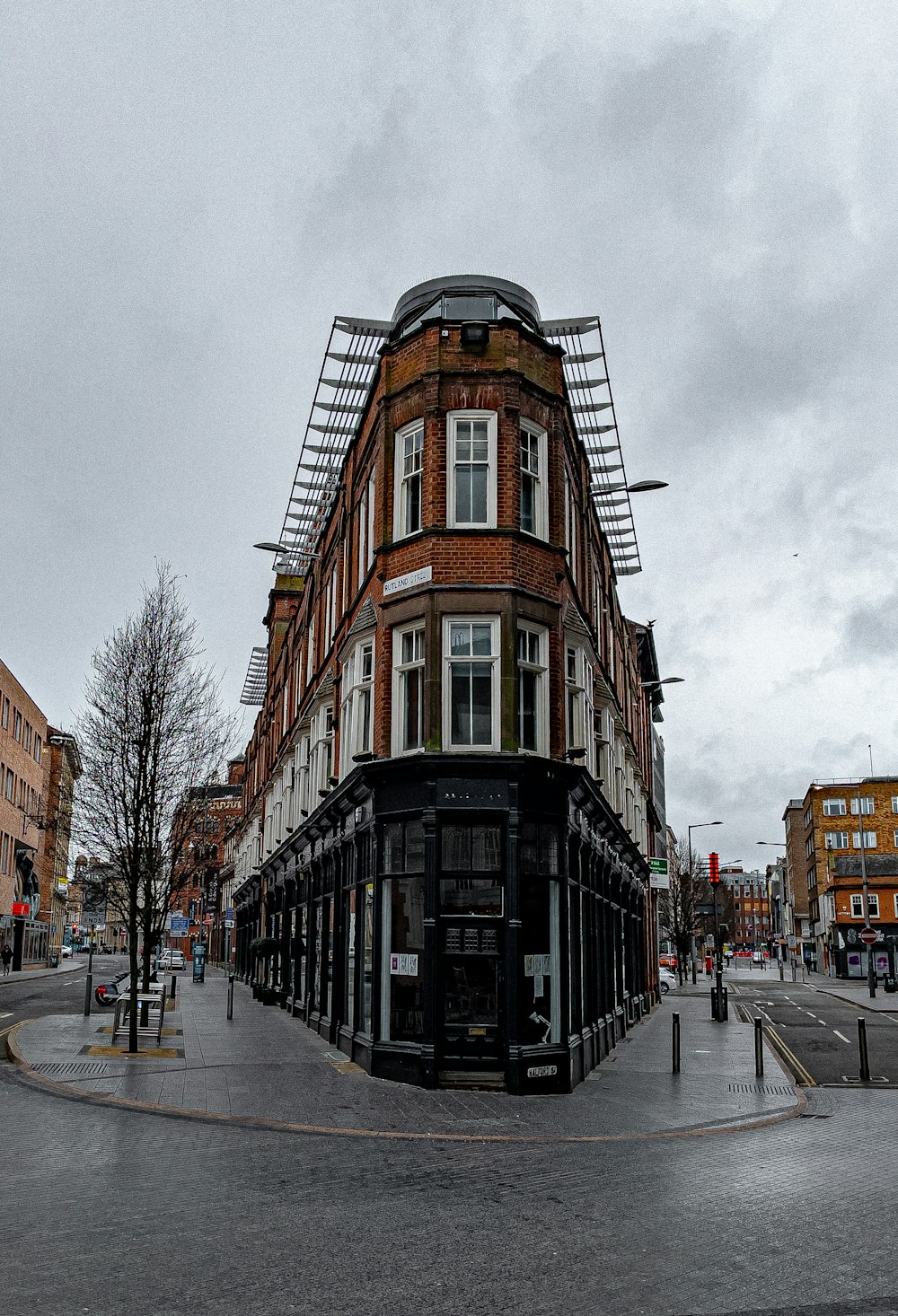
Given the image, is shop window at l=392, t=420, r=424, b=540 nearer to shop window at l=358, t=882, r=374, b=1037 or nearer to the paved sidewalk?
shop window at l=358, t=882, r=374, b=1037

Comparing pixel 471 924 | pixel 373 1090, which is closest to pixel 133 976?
pixel 373 1090

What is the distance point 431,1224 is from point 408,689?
10461 mm

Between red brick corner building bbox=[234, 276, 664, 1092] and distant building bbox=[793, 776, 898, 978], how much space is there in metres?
57.3

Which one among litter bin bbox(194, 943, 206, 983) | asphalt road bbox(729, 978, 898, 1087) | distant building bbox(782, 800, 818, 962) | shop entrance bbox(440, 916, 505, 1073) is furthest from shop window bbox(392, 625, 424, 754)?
distant building bbox(782, 800, 818, 962)

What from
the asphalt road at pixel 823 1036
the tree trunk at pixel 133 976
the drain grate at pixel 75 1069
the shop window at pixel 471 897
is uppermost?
the shop window at pixel 471 897

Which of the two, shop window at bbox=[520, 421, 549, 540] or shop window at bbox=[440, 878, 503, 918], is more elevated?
shop window at bbox=[520, 421, 549, 540]

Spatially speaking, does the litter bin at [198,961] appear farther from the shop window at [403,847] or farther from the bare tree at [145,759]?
the shop window at [403,847]

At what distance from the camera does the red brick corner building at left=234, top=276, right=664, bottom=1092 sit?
17.1 meters

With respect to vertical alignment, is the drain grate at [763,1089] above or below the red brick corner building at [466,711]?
below

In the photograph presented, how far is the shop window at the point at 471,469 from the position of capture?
1870 cm

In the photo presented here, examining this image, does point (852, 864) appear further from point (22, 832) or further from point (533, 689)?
point (533, 689)

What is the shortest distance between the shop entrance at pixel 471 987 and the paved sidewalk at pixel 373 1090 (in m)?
0.74

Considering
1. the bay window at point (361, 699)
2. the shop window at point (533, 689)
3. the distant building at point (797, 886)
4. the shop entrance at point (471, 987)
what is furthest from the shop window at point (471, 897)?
the distant building at point (797, 886)

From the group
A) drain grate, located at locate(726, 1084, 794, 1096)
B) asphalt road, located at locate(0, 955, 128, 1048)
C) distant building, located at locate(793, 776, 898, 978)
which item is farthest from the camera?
distant building, located at locate(793, 776, 898, 978)
